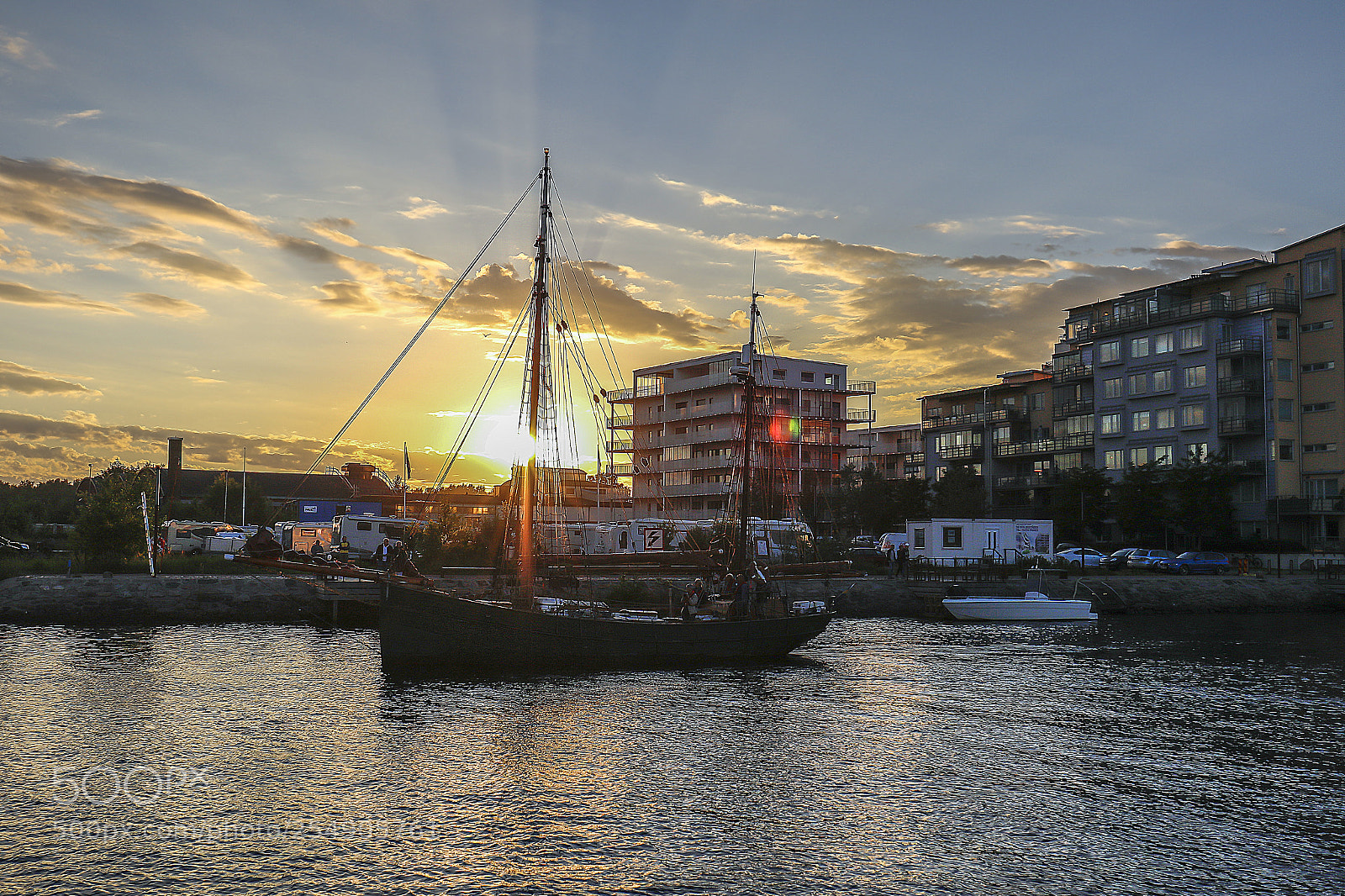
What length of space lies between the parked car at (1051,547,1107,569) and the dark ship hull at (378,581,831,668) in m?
48.0

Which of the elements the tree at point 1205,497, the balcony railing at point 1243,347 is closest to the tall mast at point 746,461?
the tree at point 1205,497

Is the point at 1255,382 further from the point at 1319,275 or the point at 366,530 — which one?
the point at 366,530

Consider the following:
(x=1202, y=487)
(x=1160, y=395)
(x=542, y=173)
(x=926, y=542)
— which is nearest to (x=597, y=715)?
(x=542, y=173)

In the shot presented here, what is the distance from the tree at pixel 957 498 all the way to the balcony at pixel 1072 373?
53.5 ft

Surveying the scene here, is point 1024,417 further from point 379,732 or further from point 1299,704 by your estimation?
point 379,732

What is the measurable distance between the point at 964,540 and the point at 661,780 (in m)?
58.9

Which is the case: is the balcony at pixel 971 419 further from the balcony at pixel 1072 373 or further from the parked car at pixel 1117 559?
the parked car at pixel 1117 559

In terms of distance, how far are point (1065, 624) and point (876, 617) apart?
11817 millimetres

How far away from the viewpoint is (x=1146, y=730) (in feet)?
93.1

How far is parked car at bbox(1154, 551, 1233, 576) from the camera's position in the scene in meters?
80.3

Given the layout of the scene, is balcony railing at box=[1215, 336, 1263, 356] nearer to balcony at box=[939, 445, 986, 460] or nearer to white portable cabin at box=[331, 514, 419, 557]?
balcony at box=[939, 445, 986, 460]

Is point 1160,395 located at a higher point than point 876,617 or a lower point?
higher

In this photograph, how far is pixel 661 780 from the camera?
71.3 ft

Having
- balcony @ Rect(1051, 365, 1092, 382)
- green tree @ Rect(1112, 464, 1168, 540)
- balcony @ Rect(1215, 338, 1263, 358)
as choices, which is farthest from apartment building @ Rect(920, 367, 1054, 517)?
balcony @ Rect(1215, 338, 1263, 358)
